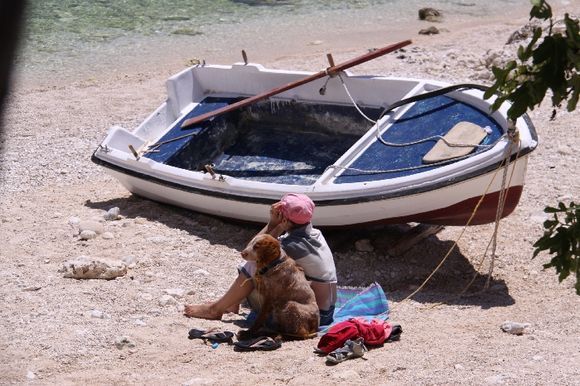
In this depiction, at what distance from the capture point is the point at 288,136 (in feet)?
33.3

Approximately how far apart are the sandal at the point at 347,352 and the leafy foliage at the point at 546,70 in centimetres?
308

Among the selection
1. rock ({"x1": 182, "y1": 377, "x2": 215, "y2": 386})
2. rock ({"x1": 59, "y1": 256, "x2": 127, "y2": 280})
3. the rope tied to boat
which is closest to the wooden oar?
the rope tied to boat

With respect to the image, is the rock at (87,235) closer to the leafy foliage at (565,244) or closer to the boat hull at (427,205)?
the boat hull at (427,205)

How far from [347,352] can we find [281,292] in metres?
0.66

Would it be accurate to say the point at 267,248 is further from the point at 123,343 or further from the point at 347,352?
the point at 123,343

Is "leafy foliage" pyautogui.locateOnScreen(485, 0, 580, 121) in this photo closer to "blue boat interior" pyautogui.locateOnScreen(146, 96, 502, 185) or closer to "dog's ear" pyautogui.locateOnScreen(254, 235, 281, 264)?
"dog's ear" pyautogui.locateOnScreen(254, 235, 281, 264)

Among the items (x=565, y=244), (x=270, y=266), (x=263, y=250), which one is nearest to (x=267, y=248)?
(x=263, y=250)

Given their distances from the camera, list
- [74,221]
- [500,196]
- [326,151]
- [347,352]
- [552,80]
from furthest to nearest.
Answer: [326,151], [74,221], [500,196], [347,352], [552,80]

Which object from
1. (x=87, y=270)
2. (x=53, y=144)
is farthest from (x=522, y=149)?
(x=53, y=144)

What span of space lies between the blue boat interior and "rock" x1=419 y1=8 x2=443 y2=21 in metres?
9.26

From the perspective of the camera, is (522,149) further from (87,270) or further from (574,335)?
(87,270)

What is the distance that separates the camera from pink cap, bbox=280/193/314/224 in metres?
6.83

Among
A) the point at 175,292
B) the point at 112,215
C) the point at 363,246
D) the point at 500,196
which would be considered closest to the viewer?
the point at 175,292

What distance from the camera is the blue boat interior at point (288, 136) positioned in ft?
28.4
